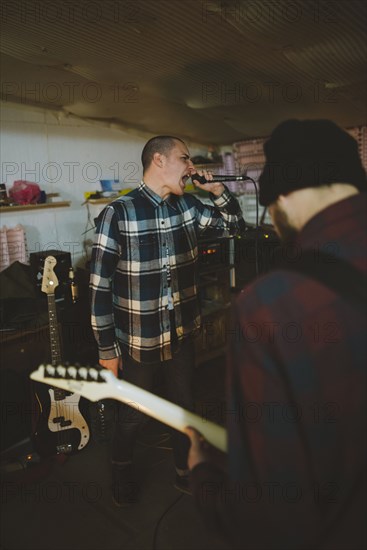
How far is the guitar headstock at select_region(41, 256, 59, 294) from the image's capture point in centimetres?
263

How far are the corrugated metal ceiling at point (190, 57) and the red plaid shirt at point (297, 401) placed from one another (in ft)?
4.10

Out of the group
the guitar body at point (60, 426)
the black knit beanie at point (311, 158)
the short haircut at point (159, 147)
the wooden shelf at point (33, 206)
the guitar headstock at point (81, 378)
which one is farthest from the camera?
the wooden shelf at point (33, 206)

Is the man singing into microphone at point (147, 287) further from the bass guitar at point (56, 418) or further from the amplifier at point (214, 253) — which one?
the amplifier at point (214, 253)

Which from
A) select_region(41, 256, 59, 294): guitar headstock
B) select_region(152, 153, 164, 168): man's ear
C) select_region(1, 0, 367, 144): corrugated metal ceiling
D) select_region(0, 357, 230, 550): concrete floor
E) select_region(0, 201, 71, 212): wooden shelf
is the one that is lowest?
select_region(0, 357, 230, 550): concrete floor

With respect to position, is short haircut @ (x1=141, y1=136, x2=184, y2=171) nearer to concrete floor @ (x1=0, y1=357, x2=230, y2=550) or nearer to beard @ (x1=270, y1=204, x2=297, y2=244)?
beard @ (x1=270, y1=204, x2=297, y2=244)

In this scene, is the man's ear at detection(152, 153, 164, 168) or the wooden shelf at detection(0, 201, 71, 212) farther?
the wooden shelf at detection(0, 201, 71, 212)

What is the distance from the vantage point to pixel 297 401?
714mm

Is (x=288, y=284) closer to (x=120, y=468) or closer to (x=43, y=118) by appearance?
(x=120, y=468)

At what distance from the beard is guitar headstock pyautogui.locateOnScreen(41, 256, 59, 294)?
6.41ft

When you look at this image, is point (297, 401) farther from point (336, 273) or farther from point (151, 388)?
point (151, 388)

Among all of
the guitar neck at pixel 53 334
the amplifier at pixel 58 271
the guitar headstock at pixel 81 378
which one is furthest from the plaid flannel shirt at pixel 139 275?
the amplifier at pixel 58 271

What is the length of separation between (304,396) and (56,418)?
7.14ft

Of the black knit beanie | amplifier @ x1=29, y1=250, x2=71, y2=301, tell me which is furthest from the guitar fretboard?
the black knit beanie

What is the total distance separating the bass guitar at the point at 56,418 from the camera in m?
2.54
